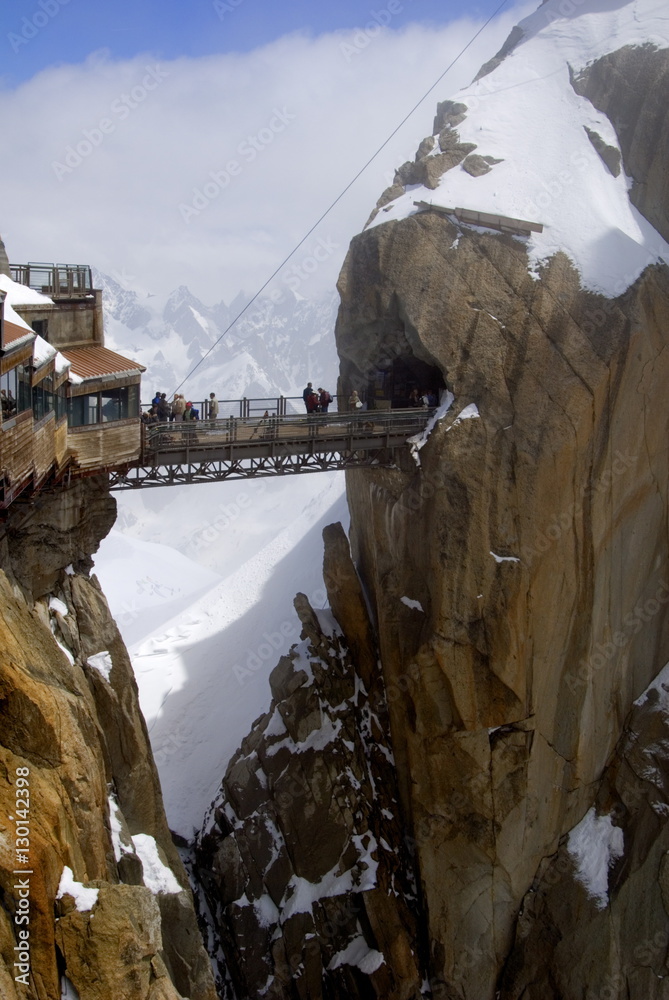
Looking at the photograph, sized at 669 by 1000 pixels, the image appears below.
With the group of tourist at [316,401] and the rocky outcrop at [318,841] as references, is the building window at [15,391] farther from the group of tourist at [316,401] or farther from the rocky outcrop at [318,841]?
the rocky outcrop at [318,841]

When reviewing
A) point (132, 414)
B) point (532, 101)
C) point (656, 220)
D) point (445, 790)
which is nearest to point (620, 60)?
point (532, 101)

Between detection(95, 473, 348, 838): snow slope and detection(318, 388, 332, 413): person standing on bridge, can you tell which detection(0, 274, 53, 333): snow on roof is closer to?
detection(318, 388, 332, 413): person standing on bridge

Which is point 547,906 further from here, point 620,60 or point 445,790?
point 620,60

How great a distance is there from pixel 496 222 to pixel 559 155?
18.5ft

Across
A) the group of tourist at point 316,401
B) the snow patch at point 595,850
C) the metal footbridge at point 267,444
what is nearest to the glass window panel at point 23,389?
the metal footbridge at point 267,444

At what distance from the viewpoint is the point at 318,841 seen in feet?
98.1

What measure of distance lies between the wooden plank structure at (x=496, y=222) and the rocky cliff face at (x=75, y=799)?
48.4 ft

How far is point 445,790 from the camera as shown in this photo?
2953 cm

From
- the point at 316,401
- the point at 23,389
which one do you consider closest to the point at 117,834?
the point at 23,389

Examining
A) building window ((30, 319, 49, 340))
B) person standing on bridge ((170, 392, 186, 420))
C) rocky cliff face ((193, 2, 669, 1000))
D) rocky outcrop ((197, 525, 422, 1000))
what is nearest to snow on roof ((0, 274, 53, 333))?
building window ((30, 319, 49, 340))

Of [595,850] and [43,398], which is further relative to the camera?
[595,850]

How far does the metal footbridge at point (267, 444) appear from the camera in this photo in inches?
998

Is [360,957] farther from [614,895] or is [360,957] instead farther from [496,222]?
[496,222]

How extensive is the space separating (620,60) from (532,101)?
372 centimetres
